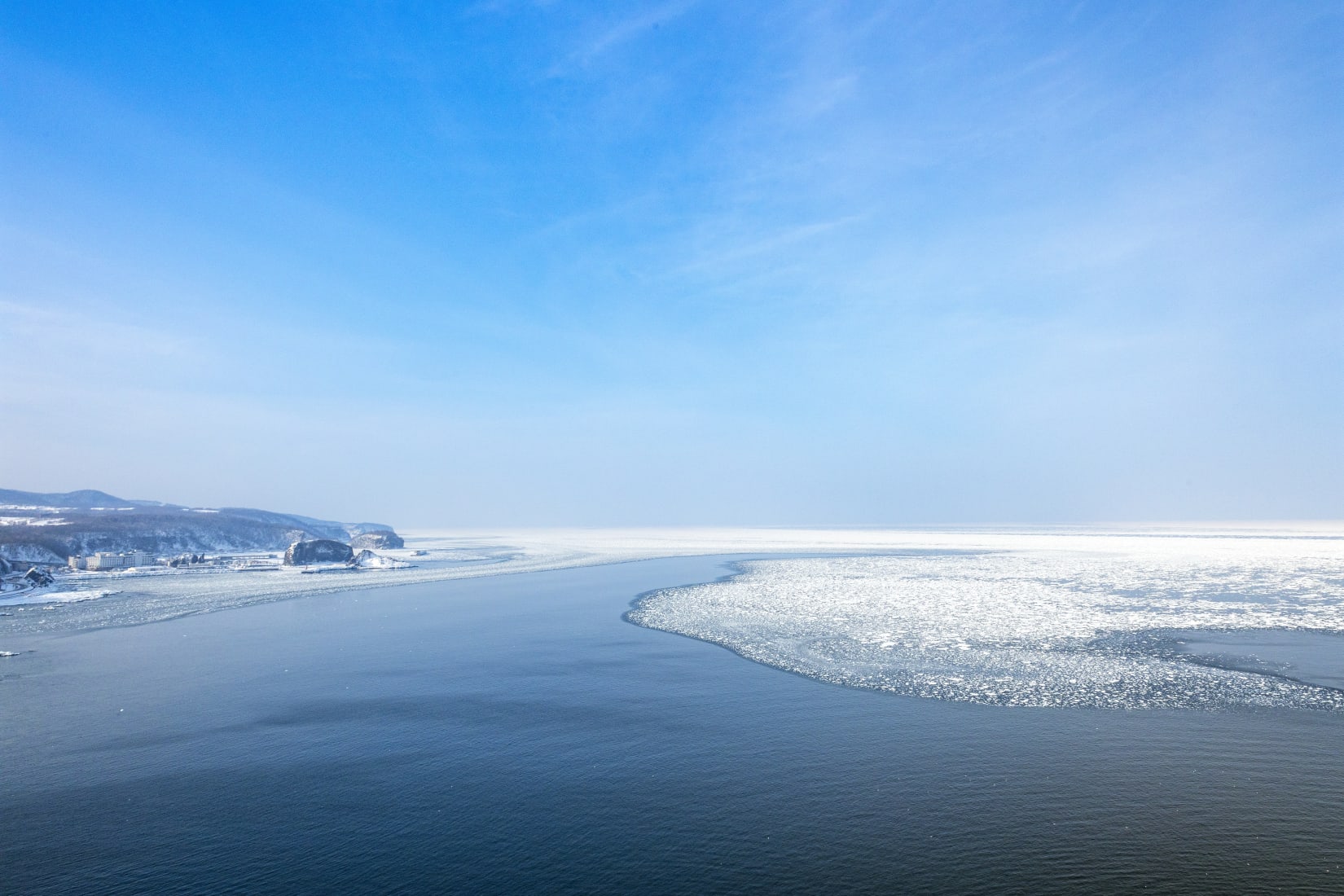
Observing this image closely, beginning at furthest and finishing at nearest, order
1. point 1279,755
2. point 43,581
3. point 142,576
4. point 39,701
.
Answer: point 142,576
point 43,581
point 39,701
point 1279,755

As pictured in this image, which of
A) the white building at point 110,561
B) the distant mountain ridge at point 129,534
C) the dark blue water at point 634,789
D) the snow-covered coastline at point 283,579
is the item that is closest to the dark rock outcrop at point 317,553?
the snow-covered coastline at point 283,579

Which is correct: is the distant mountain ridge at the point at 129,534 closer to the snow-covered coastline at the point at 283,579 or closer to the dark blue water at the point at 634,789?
the snow-covered coastline at the point at 283,579

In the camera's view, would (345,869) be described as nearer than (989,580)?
Yes

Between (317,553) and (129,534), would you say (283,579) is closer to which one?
(317,553)

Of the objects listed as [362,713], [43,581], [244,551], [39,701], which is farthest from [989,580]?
[244,551]

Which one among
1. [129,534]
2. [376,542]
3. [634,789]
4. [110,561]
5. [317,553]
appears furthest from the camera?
[376,542]

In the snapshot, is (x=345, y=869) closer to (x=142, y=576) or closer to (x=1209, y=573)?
(x=1209, y=573)

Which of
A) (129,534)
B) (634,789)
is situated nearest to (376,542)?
(129,534)
